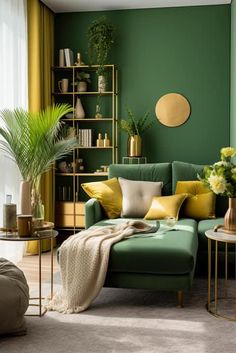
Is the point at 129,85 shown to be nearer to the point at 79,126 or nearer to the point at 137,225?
the point at 79,126

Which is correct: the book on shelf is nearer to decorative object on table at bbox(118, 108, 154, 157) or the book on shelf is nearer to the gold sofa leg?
decorative object on table at bbox(118, 108, 154, 157)

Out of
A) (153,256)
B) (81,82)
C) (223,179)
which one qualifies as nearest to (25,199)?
(153,256)

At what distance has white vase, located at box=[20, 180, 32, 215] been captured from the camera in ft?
11.4

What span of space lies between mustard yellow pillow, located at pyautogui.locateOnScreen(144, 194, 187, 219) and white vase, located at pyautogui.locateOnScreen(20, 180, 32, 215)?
1.60m

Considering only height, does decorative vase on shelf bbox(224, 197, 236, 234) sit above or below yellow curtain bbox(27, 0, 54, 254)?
below

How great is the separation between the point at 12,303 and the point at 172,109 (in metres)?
3.67

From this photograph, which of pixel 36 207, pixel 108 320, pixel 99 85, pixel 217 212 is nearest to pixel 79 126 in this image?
pixel 99 85

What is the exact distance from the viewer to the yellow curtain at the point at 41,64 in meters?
5.58

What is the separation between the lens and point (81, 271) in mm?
3670

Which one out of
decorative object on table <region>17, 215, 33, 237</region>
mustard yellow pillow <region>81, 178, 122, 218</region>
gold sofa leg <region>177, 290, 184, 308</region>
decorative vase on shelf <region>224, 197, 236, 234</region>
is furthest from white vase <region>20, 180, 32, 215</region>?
mustard yellow pillow <region>81, 178, 122, 218</region>

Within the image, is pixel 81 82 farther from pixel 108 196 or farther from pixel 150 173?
pixel 108 196

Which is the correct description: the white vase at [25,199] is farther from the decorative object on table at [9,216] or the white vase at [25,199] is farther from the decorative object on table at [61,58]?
the decorative object on table at [61,58]

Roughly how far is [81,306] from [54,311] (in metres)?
0.19

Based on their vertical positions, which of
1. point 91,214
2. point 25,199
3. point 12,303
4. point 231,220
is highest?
point 25,199
